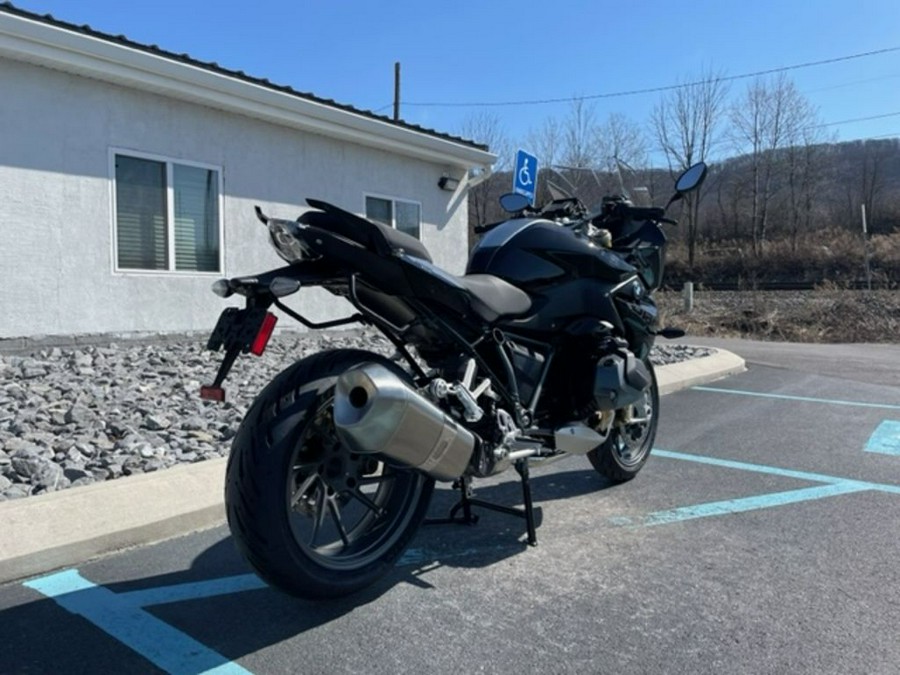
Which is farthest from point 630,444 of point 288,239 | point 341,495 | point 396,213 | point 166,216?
point 396,213

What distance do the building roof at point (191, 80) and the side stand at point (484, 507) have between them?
648 centimetres

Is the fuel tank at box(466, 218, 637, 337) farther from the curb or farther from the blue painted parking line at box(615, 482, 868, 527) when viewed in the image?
the curb

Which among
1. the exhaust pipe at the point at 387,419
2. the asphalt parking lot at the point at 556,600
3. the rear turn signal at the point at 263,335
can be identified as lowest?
the asphalt parking lot at the point at 556,600

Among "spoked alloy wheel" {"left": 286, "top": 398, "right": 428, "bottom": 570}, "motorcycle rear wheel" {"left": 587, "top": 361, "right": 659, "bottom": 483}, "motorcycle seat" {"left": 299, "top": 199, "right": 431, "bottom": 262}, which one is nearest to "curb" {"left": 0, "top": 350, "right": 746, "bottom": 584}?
"spoked alloy wheel" {"left": 286, "top": 398, "right": 428, "bottom": 570}

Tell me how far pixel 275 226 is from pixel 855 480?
4085 mm

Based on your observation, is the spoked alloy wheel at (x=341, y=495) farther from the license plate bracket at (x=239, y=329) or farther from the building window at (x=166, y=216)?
the building window at (x=166, y=216)

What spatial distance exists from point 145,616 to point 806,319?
63.3ft

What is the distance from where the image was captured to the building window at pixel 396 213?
11.2 m

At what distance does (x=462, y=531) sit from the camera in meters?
3.63

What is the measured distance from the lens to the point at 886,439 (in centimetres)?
574

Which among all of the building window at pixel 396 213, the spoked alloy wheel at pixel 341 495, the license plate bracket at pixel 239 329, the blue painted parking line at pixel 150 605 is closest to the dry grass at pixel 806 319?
the building window at pixel 396 213

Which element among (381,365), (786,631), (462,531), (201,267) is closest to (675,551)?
(786,631)

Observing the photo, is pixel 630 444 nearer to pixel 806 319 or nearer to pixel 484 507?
pixel 484 507

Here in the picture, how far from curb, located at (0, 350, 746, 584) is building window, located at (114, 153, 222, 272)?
16.2ft
